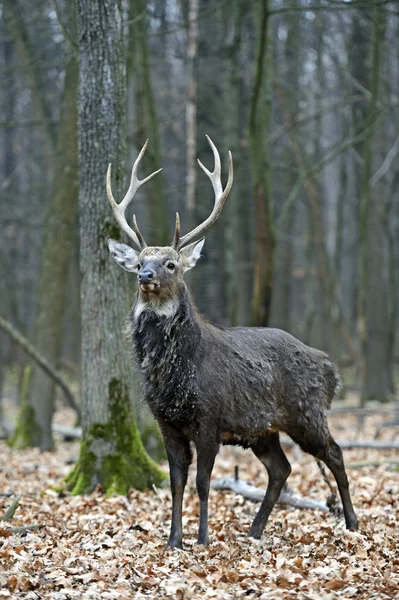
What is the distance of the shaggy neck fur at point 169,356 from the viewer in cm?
641

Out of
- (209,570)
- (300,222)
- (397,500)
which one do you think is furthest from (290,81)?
(209,570)

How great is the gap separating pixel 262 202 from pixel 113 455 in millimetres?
5602

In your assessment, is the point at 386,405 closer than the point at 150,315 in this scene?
No

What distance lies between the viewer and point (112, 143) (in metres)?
8.18

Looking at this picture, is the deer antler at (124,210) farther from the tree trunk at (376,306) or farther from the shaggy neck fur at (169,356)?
the tree trunk at (376,306)

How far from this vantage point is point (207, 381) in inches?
256

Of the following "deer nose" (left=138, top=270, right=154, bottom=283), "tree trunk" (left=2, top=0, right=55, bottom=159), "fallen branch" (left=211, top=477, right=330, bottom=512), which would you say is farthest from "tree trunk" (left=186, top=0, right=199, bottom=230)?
"deer nose" (left=138, top=270, right=154, bottom=283)

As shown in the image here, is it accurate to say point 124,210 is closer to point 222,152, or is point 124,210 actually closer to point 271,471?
point 271,471

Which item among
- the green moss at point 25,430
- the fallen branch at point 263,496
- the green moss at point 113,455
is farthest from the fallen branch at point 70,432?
the fallen branch at point 263,496

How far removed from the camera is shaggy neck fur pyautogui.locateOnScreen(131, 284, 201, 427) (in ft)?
21.0

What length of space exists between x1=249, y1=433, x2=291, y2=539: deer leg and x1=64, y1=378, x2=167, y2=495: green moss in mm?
1611

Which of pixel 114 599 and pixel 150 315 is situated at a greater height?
pixel 150 315

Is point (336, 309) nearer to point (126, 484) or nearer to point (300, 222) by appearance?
point (126, 484)

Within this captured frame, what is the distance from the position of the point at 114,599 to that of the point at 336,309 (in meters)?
14.5
